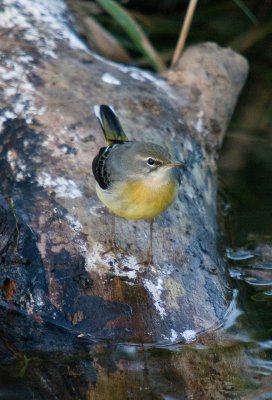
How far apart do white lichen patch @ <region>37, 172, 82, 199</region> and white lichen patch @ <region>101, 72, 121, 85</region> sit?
1.54 m

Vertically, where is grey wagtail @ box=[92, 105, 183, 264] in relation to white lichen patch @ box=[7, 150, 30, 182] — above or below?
above

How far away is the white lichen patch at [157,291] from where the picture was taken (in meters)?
6.49

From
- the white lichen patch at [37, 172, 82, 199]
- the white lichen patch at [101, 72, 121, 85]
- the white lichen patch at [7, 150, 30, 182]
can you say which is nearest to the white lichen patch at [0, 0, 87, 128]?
the white lichen patch at [7, 150, 30, 182]

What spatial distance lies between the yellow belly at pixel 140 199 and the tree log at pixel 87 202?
1.54 ft

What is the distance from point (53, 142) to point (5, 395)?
243 cm

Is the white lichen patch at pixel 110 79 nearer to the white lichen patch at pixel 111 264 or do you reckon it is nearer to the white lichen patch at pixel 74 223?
the white lichen patch at pixel 74 223

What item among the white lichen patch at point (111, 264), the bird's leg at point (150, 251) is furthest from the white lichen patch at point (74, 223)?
the bird's leg at point (150, 251)

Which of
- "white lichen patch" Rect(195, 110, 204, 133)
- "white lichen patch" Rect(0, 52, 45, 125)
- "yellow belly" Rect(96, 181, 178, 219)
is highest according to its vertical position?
"yellow belly" Rect(96, 181, 178, 219)

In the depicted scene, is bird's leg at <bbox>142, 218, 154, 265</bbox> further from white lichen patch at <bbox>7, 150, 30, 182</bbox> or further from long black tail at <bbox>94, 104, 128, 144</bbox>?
white lichen patch at <bbox>7, 150, 30, 182</bbox>

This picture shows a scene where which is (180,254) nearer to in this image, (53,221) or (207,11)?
(53,221)

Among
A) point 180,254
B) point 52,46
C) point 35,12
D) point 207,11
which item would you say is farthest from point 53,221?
point 207,11

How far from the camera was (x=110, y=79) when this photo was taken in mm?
8258

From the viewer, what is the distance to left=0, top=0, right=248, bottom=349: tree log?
648cm

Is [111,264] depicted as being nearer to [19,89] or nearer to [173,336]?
[173,336]
